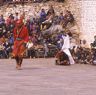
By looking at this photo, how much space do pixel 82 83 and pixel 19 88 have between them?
2083 millimetres

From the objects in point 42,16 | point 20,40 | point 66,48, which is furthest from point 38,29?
A: point 20,40

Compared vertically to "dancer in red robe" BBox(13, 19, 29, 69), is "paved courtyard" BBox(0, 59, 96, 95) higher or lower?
lower

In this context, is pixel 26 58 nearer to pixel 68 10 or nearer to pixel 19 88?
pixel 68 10

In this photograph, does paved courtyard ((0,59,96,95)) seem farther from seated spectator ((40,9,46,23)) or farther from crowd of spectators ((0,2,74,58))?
seated spectator ((40,9,46,23))

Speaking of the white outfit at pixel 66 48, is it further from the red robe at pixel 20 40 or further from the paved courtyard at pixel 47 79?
the red robe at pixel 20 40

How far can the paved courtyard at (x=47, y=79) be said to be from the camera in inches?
516

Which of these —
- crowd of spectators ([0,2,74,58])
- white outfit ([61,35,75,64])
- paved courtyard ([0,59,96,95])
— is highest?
crowd of spectators ([0,2,74,58])

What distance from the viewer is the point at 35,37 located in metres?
25.1

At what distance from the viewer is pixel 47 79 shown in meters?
15.7

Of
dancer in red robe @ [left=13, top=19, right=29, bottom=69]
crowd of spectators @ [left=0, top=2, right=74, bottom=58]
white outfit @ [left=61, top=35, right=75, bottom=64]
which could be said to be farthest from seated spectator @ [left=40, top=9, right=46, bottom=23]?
dancer in red robe @ [left=13, top=19, right=29, bottom=69]

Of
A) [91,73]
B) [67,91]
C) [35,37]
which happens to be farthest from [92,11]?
[67,91]

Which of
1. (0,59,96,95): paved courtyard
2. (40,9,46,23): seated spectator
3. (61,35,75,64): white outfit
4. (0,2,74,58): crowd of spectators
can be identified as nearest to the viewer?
(0,59,96,95): paved courtyard

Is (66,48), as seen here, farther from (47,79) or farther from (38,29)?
(47,79)

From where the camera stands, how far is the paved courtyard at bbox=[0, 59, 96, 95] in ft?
43.0
